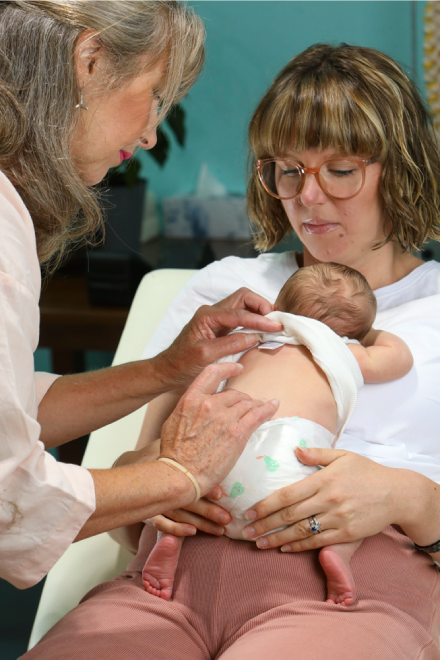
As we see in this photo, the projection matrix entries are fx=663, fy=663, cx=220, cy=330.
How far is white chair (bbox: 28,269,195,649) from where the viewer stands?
1545 millimetres

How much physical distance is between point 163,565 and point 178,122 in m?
2.58

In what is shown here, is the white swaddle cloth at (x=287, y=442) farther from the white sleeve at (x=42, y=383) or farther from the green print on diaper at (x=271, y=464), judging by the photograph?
the white sleeve at (x=42, y=383)

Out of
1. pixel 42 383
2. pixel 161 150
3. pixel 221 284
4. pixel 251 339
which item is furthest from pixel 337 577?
pixel 161 150

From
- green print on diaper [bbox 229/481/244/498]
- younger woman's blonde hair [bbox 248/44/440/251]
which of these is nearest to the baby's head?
younger woman's blonde hair [bbox 248/44/440/251]

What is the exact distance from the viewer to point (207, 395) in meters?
1.10

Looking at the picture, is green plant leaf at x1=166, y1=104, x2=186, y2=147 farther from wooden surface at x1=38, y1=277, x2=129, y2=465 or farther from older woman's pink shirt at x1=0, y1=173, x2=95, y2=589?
older woman's pink shirt at x1=0, y1=173, x2=95, y2=589

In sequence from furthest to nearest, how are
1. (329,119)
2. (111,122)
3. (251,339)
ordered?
(329,119) < (251,339) < (111,122)

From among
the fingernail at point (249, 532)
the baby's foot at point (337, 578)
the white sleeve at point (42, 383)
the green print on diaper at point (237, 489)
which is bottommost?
the baby's foot at point (337, 578)

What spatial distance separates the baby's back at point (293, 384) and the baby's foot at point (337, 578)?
240 millimetres

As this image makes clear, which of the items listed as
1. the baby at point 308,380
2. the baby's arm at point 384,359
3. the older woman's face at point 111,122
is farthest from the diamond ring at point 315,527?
the older woman's face at point 111,122

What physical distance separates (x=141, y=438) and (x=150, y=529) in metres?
0.29

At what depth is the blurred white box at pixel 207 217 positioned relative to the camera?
133 inches

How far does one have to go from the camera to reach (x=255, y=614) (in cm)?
108

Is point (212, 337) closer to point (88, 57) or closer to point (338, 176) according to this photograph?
point (338, 176)
